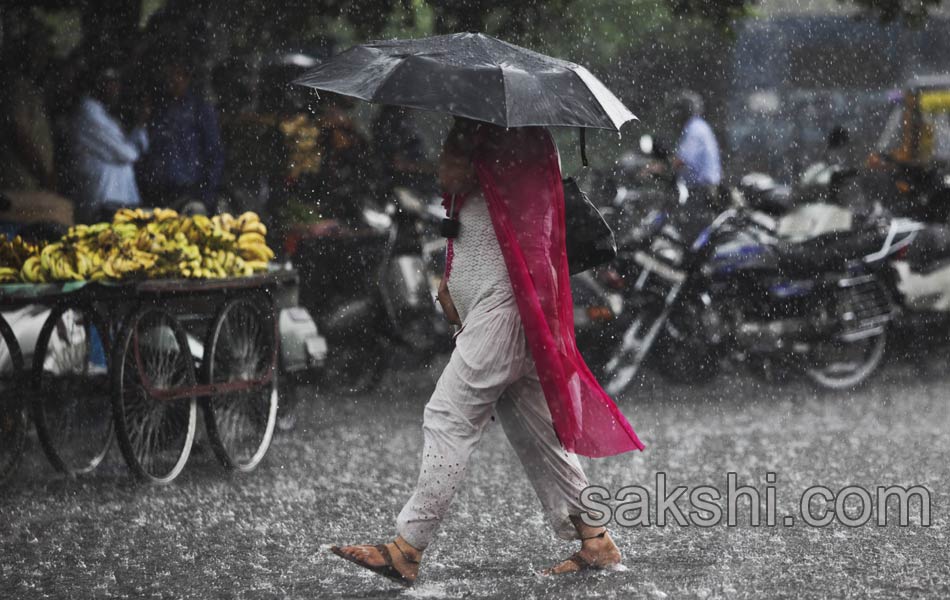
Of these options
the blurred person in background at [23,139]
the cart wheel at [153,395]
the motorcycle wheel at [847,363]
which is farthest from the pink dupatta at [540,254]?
the blurred person in background at [23,139]

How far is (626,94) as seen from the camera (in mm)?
21781

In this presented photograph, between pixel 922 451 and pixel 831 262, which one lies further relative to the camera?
pixel 831 262

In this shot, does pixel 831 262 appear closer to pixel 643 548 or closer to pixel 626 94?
pixel 643 548

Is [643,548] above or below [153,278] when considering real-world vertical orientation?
below

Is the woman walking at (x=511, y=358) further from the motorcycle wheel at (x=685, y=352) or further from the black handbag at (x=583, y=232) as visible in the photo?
the motorcycle wheel at (x=685, y=352)

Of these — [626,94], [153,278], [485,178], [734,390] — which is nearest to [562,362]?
[485,178]

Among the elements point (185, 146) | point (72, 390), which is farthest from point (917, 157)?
point (72, 390)

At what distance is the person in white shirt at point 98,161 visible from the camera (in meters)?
11.1

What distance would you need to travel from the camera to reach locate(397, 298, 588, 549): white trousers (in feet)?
17.9

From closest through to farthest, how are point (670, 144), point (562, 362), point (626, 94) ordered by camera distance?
point (562, 362), point (670, 144), point (626, 94)

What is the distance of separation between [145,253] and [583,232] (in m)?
2.71

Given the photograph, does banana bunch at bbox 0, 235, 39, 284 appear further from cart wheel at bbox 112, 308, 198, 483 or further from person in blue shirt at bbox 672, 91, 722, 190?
person in blue shirt at bbox 672, 91, 722, 190

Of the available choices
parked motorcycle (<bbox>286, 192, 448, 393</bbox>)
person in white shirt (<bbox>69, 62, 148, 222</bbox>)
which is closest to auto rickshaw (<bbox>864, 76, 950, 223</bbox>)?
parked motorcycle (<bbox>286, 192, 448, 393</bbox>)

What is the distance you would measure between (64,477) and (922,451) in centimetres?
446
